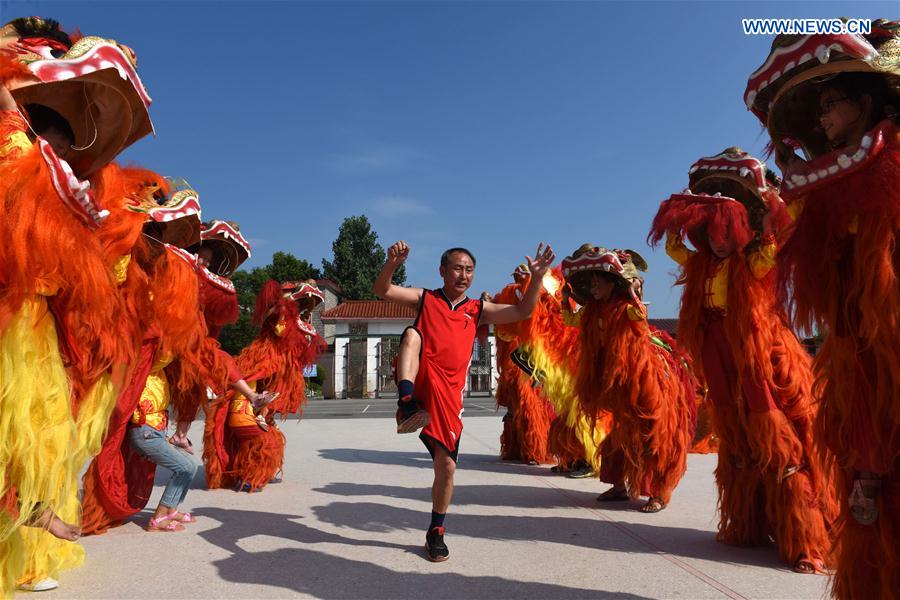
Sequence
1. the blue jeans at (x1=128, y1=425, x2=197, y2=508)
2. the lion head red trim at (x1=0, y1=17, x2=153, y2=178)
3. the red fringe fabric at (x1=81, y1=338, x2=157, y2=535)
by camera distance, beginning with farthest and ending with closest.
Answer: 1. the blue jeans at (x1=128, y1=425, x2=197, y2=508)
2. the red fringe fabric at (x1=81, y1=338, x2=157, y2=535)
3. the lion head red trim at (x1=0, y1=17, x2=153, y2=178)

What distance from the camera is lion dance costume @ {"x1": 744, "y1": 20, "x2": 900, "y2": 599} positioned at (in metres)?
Answer: 1.93

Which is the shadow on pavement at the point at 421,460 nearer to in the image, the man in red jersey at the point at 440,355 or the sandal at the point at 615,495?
the sandal at the point at 615,495

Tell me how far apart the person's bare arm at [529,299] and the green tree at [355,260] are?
49.5m

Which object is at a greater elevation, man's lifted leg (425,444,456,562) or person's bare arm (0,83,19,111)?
person's bare arm (0,83,19,111)

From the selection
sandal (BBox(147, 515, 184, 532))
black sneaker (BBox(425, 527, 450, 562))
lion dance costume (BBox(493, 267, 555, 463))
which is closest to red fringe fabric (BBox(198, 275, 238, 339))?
sandal (BBox(147, 515, 184, 532))

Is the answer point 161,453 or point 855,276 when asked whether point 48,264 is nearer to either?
point 161,453

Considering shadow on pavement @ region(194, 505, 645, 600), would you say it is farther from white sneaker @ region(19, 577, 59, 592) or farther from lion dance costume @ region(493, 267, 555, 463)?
lion dance costume @ region(493, 267, 555, 463)

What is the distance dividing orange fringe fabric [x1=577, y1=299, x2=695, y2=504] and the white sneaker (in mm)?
3629

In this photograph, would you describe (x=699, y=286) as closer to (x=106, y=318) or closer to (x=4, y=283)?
(x=106, y=318)

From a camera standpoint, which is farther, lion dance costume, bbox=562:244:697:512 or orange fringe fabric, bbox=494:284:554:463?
orange fringe fabric, bbox=494:284:554:463

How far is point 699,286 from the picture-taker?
371 cm

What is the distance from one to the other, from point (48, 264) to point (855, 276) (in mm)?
2872

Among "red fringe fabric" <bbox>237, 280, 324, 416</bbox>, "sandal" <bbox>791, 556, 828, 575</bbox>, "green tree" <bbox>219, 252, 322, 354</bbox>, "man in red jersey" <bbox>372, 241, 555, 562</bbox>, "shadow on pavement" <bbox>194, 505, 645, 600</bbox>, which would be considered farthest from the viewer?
"green tree" <bbox>219, 252, 322, 354</bbox>

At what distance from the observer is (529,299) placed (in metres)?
3.88
